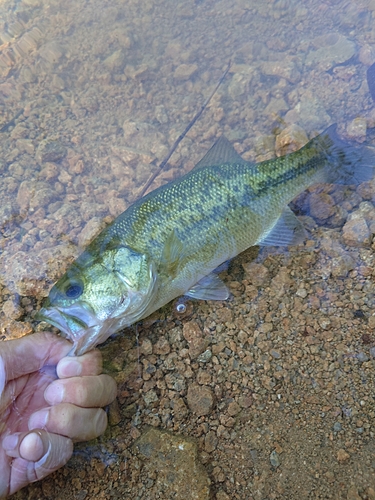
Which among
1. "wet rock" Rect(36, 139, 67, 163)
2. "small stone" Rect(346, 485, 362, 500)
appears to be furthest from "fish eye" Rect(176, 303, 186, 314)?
"wet rock" Rect(36, 139, 67, 163)

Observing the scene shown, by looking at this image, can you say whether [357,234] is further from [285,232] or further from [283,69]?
[283,69]

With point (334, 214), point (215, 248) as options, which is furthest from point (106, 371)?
point (334, 214)

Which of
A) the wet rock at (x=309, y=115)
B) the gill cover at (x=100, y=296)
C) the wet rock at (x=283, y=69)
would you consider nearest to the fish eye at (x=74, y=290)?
the gill cover at (x=100, y=296)

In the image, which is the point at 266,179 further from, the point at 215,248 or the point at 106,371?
the point at 106,371

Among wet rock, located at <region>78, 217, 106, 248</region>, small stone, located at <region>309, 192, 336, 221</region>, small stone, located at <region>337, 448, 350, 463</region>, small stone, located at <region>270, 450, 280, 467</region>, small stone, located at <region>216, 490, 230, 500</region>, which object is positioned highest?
A: wet rock, located at <region>78, 217, 106, 248</region>

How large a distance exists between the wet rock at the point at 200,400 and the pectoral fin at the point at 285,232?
4.68ft

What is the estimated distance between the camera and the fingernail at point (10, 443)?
2.50 m

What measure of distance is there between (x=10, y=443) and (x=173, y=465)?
1102 mm

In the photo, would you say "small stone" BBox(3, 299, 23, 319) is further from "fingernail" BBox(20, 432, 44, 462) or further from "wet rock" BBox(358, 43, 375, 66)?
"wet rock" BBox(358, 43, 375, 66)

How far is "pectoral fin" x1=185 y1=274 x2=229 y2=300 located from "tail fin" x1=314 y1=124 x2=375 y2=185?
1.45 meters

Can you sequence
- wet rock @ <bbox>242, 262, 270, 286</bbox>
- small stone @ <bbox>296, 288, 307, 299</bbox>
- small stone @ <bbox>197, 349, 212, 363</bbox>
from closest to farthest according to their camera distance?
small stone @ <bbox>197, 349, 212, 363</bbox>
small stone @ <bbox>296, 288, 307, 299</bbox>
wet rock @ <bbox>242, 262, 270, 286</bbox>

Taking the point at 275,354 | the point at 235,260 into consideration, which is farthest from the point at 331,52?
the point at 275,354

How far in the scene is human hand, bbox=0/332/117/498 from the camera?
8.16 feet

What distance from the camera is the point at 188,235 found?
10.6 feet
